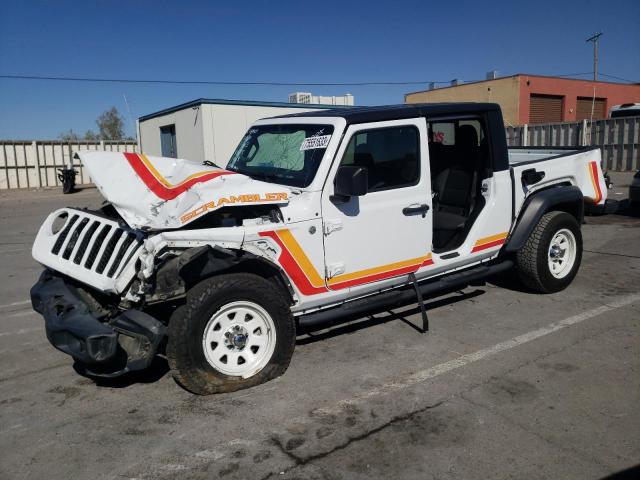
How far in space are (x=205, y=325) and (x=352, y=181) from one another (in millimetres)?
1492

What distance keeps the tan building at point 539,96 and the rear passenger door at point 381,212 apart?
2930cm

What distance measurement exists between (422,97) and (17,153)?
26274 mm

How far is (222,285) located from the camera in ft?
11.9

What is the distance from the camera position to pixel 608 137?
19.4 m

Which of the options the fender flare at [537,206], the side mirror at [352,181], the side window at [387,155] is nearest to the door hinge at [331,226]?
the side mirror at [352,181]

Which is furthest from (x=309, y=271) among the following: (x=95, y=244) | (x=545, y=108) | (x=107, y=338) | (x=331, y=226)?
(x=545, y=108)

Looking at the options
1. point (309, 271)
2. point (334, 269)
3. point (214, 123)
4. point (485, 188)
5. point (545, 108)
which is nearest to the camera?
point (309, 271)

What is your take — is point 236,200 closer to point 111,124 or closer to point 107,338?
point 107,338

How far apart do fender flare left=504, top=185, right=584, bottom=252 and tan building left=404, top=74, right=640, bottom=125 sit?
27.6 meters

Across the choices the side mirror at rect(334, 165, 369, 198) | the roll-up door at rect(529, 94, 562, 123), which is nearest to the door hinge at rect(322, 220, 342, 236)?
the side mirror at rect(334, 165, 369, 198)

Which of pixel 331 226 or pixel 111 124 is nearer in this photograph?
pixel 331 226

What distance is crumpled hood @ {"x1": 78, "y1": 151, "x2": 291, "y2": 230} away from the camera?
370 centimetres

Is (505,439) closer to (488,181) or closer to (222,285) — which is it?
(222,285)

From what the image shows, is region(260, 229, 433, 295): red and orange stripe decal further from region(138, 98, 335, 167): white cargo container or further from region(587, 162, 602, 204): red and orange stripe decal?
region(138, 98, 335, 167): white cargo container
